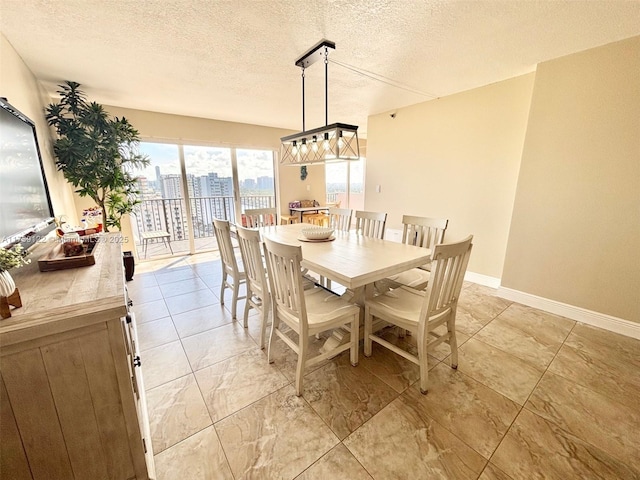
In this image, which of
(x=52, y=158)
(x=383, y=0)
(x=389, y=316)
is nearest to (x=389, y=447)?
(x=389, y=316)

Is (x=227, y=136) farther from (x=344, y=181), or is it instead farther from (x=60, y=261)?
(x=60, y=261)

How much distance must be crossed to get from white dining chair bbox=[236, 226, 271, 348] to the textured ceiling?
151 cm

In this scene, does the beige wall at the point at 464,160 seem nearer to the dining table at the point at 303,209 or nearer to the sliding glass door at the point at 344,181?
the dining table at the point at 303,209

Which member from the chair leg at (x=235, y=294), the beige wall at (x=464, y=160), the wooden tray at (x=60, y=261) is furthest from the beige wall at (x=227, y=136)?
the wooden tray at (x=60, y=261)

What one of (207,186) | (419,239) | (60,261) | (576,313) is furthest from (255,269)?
(207,186)

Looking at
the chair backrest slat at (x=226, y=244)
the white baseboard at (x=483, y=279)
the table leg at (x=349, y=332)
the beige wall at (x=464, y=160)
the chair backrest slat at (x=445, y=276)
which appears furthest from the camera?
the white baseboard at (x=483, y=279)

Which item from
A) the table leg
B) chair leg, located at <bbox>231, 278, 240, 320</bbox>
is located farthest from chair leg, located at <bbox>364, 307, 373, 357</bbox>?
chair leg, located at <bbox>231, 278, 240, 320</bbox>

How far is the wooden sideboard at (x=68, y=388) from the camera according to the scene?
86 centimetres

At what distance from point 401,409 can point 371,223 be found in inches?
76.0

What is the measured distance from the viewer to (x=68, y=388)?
0.94 m

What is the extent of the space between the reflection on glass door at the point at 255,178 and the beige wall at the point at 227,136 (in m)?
0.18

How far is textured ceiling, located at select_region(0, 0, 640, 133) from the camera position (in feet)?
5.61

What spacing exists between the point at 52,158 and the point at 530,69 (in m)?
5.21

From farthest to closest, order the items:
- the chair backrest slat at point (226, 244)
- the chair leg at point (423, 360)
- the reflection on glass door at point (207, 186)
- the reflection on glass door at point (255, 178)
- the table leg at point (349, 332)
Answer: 1. the reflection on glass door at point (255, 178)
2. the reflection on glass door at point (207, 186)
3. the chair backrest slat at point (226, 244)
4. the table leg at point (349, 332)
5. the chair leg at point (423, 360)
